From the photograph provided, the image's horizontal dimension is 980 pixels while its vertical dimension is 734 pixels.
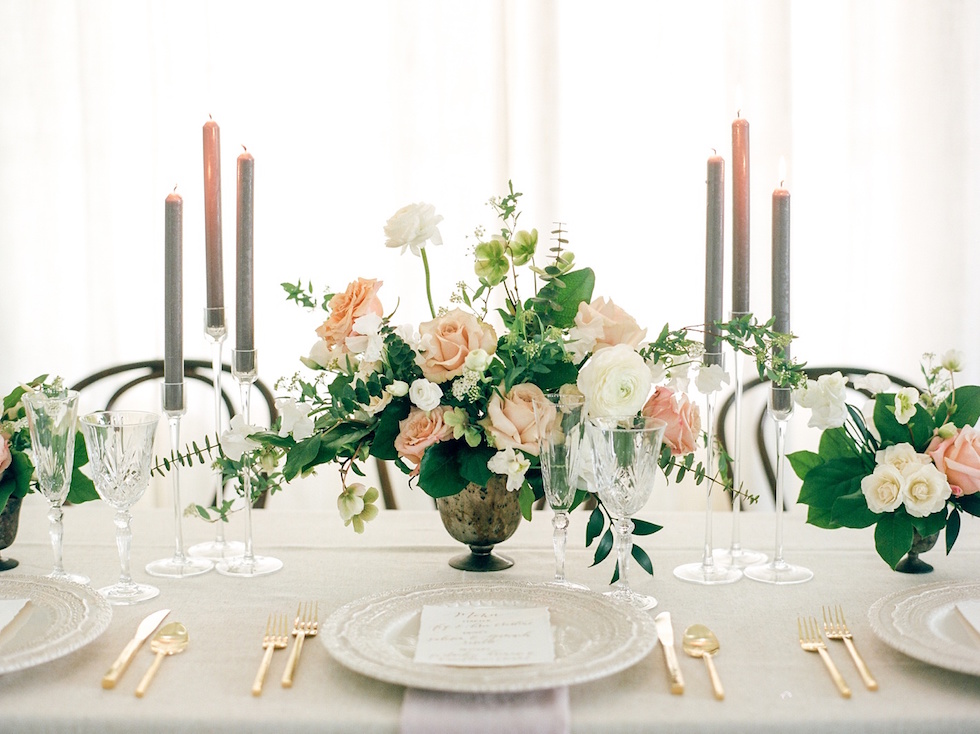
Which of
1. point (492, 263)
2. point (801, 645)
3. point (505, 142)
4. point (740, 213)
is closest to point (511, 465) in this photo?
point (492, 263)

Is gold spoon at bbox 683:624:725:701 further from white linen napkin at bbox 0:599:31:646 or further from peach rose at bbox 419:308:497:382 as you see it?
white linen napkin at bbox 0:599:31:646

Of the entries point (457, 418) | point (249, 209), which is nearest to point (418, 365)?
point (457, 418)

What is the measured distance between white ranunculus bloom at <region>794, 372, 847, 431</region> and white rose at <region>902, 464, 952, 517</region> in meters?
0.11

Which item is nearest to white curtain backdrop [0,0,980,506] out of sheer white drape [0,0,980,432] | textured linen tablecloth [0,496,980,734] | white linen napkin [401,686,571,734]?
sheer white drape [0,0,980,432]

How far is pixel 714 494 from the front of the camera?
2650mm

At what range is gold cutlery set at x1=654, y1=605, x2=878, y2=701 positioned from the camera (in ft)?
3.28

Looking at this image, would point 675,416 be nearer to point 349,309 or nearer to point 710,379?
point 710,379

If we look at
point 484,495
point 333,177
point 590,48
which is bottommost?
point 484,495

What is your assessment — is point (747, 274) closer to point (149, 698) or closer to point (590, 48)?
point (149, 698)

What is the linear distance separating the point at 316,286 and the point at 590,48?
3.10 ft

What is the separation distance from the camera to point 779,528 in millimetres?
1418

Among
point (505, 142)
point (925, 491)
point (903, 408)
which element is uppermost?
point (505, 142)

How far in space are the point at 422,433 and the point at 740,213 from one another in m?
0.54

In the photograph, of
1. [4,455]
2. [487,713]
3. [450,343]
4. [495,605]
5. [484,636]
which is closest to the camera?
[487,713]
